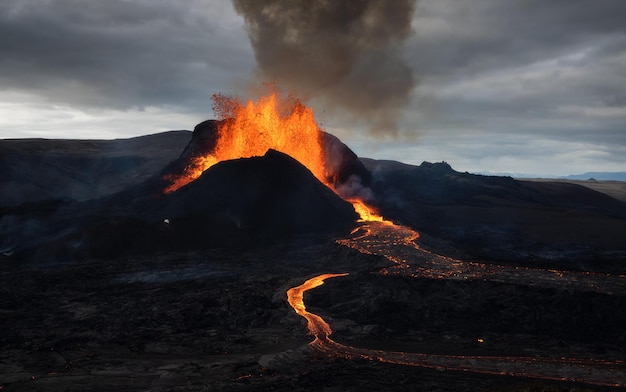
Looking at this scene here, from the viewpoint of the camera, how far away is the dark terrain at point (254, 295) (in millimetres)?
20016

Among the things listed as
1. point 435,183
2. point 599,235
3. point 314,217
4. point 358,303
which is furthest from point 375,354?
point 435,183

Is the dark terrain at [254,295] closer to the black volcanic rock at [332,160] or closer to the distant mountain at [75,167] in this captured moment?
the black volcanic rock at [332,160]

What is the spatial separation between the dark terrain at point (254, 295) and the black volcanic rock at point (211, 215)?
0.17m

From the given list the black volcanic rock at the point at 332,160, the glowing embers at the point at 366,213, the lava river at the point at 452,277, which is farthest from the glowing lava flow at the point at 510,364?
the black volcanic rock at the point at 332,160

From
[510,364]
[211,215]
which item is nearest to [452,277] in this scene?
[510,364]

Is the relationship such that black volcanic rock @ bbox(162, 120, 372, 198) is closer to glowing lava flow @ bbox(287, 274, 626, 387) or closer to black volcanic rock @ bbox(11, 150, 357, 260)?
black volcanic rock @ bbox(11, 150, 357, 260)

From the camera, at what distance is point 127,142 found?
169m

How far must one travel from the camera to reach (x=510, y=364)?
70.2 feet

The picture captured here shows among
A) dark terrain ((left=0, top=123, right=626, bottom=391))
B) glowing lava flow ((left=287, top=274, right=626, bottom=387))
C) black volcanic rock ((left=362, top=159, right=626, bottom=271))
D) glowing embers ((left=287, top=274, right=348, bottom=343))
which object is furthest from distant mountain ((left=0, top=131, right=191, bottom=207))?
glowing lava flow ((left=287, top=274, right=626, bottom=387))

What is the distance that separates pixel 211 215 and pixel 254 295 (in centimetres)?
2130

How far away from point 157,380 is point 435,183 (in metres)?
89.1

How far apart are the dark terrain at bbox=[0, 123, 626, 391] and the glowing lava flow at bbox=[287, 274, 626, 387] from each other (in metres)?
0.74

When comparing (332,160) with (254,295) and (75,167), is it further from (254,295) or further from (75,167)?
(75,167)

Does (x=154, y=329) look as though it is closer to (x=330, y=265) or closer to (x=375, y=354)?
(x=375, y=354)
